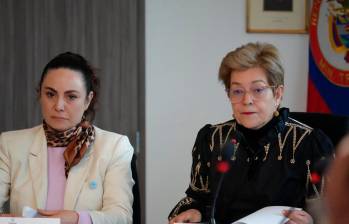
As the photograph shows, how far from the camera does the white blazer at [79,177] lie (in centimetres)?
169

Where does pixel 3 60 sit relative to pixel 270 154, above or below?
above

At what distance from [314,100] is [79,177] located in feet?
5.60

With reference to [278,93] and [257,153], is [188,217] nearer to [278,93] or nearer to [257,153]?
[257,153]

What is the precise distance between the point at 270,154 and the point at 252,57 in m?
0.37

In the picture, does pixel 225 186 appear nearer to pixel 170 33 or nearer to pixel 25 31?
pixel 170 33

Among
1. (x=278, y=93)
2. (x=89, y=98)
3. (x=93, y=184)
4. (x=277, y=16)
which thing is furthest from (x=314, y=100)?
(x=93, y=184)

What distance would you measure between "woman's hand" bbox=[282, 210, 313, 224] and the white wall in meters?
1.59

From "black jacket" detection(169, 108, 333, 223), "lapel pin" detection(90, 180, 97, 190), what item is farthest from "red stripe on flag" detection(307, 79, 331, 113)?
"lapel pin" detection(90, 180, 97, 190)

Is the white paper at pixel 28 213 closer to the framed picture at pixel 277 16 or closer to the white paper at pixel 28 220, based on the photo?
the white paper at pixel 28 220

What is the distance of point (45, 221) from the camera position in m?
1.31

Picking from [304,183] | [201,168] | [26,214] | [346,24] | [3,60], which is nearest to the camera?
[26,214]

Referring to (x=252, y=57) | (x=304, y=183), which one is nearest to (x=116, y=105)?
(x=252, y=57)

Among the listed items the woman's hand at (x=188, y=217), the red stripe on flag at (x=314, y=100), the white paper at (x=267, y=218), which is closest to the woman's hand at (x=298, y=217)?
the white paper at (x=267, y=218)

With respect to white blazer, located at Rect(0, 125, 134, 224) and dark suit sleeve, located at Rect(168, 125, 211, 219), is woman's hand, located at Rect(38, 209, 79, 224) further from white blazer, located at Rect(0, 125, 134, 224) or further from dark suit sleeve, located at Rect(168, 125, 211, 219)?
dark suit sleeve, located at Rect(168, 125, 211, 219)
